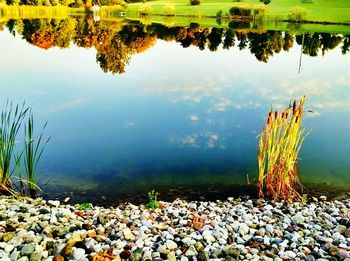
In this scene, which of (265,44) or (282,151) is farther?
(265,44)

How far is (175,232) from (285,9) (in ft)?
166

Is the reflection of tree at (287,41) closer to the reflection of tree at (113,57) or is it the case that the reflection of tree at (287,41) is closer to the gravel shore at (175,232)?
the reflection of tree at (113,57)

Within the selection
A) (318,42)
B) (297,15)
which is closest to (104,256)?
(318,42)

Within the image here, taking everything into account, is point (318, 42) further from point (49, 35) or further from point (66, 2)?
point (66, 2)

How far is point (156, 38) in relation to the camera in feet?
132

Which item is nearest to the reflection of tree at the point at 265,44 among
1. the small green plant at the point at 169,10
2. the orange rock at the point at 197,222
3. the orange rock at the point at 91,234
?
the orange rock at the point at 197,222

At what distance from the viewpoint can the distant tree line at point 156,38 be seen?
32.5m

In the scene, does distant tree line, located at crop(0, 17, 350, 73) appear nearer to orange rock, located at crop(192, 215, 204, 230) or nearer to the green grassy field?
the green grassy field

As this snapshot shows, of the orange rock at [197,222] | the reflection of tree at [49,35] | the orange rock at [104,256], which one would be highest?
the reflection of tree at [49,35]

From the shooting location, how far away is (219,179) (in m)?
11.2

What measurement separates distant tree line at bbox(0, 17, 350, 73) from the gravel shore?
18.7 metres

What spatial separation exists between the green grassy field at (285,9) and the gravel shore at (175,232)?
41104 millimetres

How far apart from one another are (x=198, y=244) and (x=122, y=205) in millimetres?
3314

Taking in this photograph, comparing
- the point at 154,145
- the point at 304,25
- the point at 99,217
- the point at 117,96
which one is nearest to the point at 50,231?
the point at 99,217
